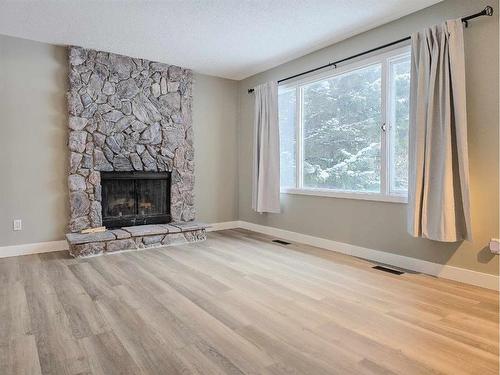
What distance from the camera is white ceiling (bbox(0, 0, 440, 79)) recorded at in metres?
3.05

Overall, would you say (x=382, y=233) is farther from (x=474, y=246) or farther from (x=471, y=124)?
(x=471, y=124)

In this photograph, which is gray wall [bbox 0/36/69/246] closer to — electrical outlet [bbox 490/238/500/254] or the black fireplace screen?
the black fireplace screen

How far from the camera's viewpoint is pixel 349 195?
383cm

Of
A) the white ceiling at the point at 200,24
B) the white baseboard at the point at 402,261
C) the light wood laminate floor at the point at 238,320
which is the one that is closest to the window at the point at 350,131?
the white ceiling at the point at 200,24

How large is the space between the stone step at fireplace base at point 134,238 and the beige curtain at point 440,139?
2663 millimetres

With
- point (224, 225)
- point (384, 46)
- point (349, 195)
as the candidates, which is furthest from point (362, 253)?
point (224, 225)

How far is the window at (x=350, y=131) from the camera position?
340 cm

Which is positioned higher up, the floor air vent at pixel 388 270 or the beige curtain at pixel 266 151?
the beige curtain at pixel 266 151

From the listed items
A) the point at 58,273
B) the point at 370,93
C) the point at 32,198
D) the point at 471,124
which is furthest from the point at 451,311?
the point at 32,198

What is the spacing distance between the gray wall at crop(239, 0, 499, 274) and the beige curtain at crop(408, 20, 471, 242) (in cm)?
13

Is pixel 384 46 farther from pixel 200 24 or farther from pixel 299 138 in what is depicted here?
pixel 200 24

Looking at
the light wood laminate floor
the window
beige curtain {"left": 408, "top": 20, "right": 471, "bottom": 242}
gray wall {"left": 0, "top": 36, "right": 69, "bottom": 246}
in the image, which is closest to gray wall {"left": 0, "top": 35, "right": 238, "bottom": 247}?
gray wall {"left": 0, "top": 36, "right": 69, "bottom": 246}

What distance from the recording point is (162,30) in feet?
11.8

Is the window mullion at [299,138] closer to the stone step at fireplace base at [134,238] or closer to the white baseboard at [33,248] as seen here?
the stone step at fireplace base at [134,238]
